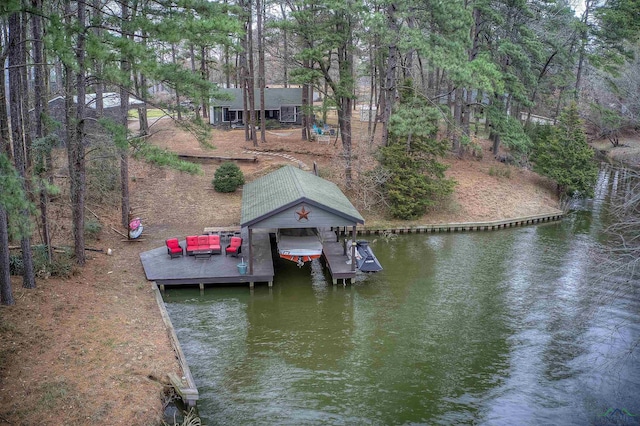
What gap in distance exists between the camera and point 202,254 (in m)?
18.4

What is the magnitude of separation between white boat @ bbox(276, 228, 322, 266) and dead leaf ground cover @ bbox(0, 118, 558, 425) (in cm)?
452

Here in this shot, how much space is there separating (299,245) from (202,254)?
11.5ft

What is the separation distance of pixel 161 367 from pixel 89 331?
2306mm

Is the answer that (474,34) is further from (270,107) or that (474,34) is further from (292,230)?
(292,230)

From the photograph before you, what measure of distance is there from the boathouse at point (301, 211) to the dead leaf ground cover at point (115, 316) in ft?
13.0

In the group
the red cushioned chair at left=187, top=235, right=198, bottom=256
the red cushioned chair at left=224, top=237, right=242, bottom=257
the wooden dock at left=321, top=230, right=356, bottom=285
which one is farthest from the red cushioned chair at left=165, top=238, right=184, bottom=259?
the wooden dock at left=321, top=230, right=356, bottom=285

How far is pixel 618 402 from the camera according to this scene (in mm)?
11859

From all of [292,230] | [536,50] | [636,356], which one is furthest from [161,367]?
[536,50]

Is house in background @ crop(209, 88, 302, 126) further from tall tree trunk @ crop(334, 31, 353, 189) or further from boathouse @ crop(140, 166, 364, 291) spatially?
boathouse @ crop(140, 166, 364, 291)

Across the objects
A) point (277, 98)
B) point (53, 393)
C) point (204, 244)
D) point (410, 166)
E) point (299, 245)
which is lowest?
point (53, 393)

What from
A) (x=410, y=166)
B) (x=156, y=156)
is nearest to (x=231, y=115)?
(x=410, y=166)

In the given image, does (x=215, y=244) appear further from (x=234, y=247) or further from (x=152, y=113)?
(x=152, y=113)

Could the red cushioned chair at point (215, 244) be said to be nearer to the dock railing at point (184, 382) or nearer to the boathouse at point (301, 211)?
the boathouse at point (301, 211)

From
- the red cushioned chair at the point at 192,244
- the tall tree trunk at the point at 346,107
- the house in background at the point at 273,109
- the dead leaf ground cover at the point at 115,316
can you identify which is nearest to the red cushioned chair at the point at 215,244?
the red cushioned chair at the point at 192,244
